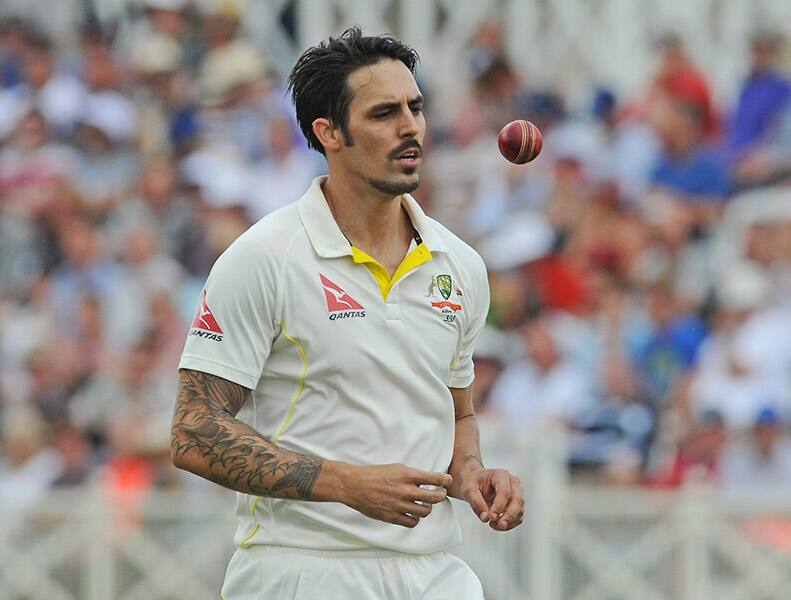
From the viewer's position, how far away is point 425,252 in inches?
206

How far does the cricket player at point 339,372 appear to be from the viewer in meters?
4.83

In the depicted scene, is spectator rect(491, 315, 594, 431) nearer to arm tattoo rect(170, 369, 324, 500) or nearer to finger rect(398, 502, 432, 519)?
arm tattoo rect(170, 369, 324, 500)

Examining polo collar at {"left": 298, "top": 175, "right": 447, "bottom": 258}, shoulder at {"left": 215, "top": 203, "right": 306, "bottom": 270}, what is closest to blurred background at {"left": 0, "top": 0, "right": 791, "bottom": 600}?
polo collar at {"left": 298, "top": 175, "right": 447, "bottom": 258}

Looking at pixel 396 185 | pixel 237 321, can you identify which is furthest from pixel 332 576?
pixel 396 185

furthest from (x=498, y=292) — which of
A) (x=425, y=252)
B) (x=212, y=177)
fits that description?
(x=425, y=252)

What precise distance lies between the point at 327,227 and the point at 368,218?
177 millimetres

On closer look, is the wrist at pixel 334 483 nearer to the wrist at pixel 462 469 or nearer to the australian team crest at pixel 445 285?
the wrist at pixel 462 469

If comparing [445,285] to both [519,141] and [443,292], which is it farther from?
[519,141]

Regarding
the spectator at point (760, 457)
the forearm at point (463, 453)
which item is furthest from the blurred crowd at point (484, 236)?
the forearm at point (463, 453)

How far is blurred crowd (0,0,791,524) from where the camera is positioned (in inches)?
392

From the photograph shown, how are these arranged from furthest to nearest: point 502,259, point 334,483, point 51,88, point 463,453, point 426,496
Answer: point 51,88 → point 502,259 → point 463,453 → point 334,483 → point 426,496

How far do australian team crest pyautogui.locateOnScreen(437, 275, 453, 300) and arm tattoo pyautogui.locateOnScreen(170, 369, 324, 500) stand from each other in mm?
753

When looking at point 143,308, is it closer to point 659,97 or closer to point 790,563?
point 659,97

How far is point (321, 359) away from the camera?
4926 mm
